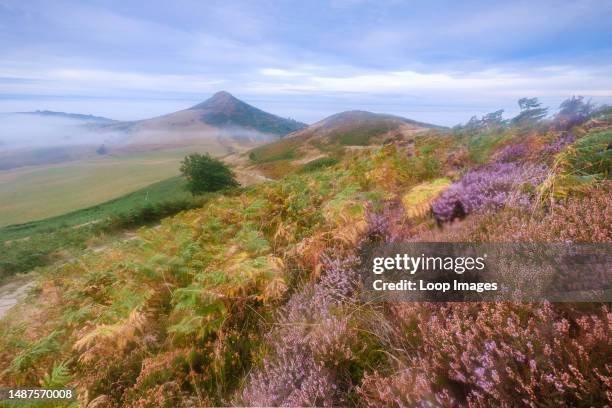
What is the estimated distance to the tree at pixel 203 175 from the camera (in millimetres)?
35500

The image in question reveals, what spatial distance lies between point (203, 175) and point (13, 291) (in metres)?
27.3

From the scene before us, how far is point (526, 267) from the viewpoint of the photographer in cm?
225

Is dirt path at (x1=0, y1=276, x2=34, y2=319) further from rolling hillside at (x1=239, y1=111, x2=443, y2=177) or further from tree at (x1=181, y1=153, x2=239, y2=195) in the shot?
rolling hillside at (x1=239, y1=111, x2=443, y2=177)

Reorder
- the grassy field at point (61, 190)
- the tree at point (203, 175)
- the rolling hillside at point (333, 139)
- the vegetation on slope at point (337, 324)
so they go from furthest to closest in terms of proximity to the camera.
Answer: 1. the grassy field at point (61, 190)
2. the rolling hillside at point (333, 139)
3. the tree at point (203, 175)
4. the vegetation on slope at point (337, 324)

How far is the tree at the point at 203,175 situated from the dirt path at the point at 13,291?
2532cm

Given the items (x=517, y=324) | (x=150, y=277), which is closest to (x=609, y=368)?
(x=517, y=324)

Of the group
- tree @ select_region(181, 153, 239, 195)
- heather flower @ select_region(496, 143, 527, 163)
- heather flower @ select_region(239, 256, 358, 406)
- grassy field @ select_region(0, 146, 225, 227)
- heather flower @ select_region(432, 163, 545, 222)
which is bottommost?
grassy field @ select_region(0, 146, 225, 227)

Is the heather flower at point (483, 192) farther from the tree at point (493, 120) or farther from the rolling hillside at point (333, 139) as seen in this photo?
the rolling hillside at point (333, 139)

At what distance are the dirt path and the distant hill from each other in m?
69.1

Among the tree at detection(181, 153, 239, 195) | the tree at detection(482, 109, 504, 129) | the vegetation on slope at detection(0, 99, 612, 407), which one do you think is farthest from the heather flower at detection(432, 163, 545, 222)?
the tree at detection(181, 153, 239, 195)

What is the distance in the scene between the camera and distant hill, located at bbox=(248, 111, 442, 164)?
8475 centimetres

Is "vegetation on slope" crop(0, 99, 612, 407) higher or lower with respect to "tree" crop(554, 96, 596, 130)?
lower

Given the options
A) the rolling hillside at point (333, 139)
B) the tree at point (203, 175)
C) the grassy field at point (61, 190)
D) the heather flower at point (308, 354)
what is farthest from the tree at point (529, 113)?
the grassy field at point (61, 190)

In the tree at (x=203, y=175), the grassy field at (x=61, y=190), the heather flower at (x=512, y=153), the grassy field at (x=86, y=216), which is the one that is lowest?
the grassy field at (x=61, y=190)
